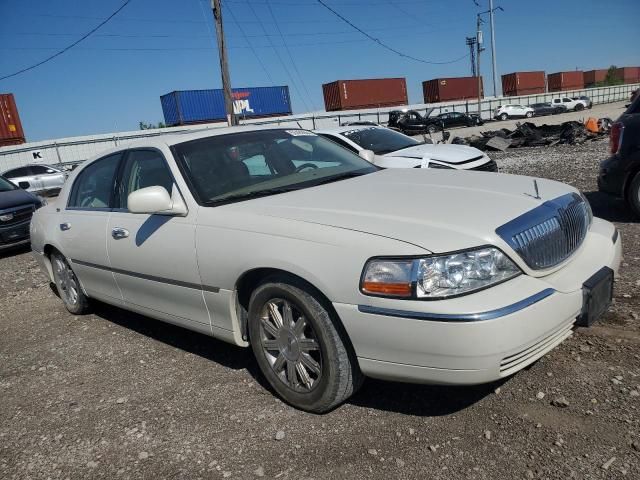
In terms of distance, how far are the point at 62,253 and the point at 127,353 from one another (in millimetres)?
1231

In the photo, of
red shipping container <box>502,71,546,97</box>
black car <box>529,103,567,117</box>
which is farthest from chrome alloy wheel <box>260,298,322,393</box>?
red shipping container <box>502,71,546,97</box>

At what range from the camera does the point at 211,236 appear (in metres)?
2.97

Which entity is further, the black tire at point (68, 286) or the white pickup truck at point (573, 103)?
the white pickup truck at point (573, 103)

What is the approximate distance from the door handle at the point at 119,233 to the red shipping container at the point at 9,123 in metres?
33.6

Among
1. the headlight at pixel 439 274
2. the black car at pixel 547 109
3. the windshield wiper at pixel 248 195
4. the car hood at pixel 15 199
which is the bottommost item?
the black car at pixel 547 109

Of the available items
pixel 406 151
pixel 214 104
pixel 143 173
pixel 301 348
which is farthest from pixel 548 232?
pixel 214 104

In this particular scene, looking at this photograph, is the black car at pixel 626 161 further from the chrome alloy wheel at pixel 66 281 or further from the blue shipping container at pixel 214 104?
the blue shipping container at pixel 214 104

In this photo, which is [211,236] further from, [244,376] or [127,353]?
[127,353]

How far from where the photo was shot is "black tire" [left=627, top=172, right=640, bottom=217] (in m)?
5.58

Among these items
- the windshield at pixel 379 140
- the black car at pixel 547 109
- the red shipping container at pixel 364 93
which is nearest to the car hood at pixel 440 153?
the windshield at pixel 379 140

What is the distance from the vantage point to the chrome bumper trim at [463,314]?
2.15m

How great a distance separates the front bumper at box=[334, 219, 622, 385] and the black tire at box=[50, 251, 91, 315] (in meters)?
3.28

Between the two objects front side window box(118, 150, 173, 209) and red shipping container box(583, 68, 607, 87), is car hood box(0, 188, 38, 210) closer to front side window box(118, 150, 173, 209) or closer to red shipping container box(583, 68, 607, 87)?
front side window box(118, 150, 173, 209)

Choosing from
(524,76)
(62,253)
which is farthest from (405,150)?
(524,76)
